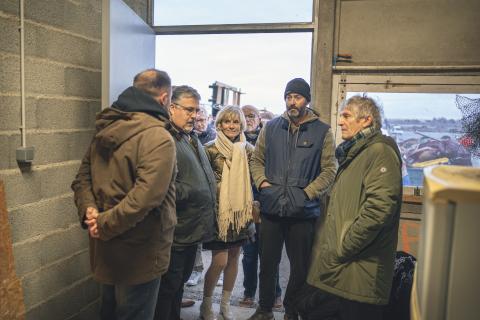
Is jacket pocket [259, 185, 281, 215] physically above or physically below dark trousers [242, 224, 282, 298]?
above

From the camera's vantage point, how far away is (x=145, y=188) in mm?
1474

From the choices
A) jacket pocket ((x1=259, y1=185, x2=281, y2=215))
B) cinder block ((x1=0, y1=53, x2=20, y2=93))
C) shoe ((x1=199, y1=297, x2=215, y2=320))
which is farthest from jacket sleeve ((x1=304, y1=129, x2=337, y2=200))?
cinder block ((x1=0, y1=53, x2=20, y2=93))

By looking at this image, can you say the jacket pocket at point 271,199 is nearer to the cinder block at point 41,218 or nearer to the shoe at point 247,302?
the shoe at point 247,302

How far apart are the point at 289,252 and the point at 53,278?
1.33m

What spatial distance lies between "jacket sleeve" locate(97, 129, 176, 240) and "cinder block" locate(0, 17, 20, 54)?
79 centimetres

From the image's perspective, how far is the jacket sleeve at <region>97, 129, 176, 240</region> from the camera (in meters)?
1.48

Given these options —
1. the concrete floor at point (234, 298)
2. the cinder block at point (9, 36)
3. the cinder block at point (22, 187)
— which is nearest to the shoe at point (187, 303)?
the concrete floor at point (234, 298)

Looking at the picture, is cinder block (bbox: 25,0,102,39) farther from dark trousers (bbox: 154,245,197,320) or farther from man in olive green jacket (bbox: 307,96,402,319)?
man in olive green jacket (bbox: 307,96,402,319)

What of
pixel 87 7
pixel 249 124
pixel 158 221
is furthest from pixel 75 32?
pixel 249 124

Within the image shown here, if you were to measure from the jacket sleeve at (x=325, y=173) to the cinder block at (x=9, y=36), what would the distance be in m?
1.63

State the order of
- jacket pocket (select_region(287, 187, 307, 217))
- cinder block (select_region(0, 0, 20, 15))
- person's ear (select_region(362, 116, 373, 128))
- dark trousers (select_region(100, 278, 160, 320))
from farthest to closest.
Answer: jacket pocket (select_region(287, 187, 307, 217)) → person's ear (select_region(362, 116, 373, 128)) → cinder block (select_region(0, 0, 20, 15)) → dark trousers (select_region(100, 278, 160, 320))

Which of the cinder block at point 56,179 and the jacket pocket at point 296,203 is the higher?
the cinder block at point 56,179

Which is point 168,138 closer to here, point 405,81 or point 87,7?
point 87,7

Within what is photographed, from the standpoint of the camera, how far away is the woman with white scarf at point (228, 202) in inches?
95.0
